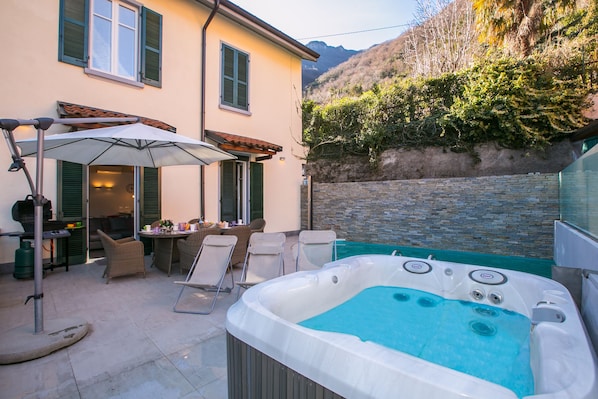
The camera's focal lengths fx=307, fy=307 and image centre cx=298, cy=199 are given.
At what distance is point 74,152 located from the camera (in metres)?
5.36

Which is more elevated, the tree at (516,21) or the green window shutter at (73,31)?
the tree at (516,21)

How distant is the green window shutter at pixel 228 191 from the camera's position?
9758mm

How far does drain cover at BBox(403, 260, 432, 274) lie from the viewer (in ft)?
16.3

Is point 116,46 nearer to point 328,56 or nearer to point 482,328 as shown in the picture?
point 482,328

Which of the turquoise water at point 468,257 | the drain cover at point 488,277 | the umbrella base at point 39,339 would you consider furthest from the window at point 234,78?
the drain cover at point 488,277

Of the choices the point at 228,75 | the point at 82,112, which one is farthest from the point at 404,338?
the point at 228,75

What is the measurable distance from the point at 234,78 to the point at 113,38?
3542 millimetres

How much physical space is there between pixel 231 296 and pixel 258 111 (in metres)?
7.59

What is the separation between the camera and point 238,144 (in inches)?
362

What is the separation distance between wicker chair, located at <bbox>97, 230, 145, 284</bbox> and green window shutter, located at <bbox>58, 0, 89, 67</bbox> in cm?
409

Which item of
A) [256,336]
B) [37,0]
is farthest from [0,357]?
[37,0]

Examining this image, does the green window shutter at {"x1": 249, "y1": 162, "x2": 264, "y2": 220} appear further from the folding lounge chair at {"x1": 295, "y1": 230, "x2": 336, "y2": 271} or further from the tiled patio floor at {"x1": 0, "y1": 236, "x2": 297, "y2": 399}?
the tiled patio floor at {"x1": 0, "y1": 236, "x2": 297, "y2": 399}

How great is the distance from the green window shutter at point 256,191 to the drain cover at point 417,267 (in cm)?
651

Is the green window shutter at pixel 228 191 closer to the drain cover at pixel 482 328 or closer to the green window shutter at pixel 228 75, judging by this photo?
the green window shutter at pixel 228 75
